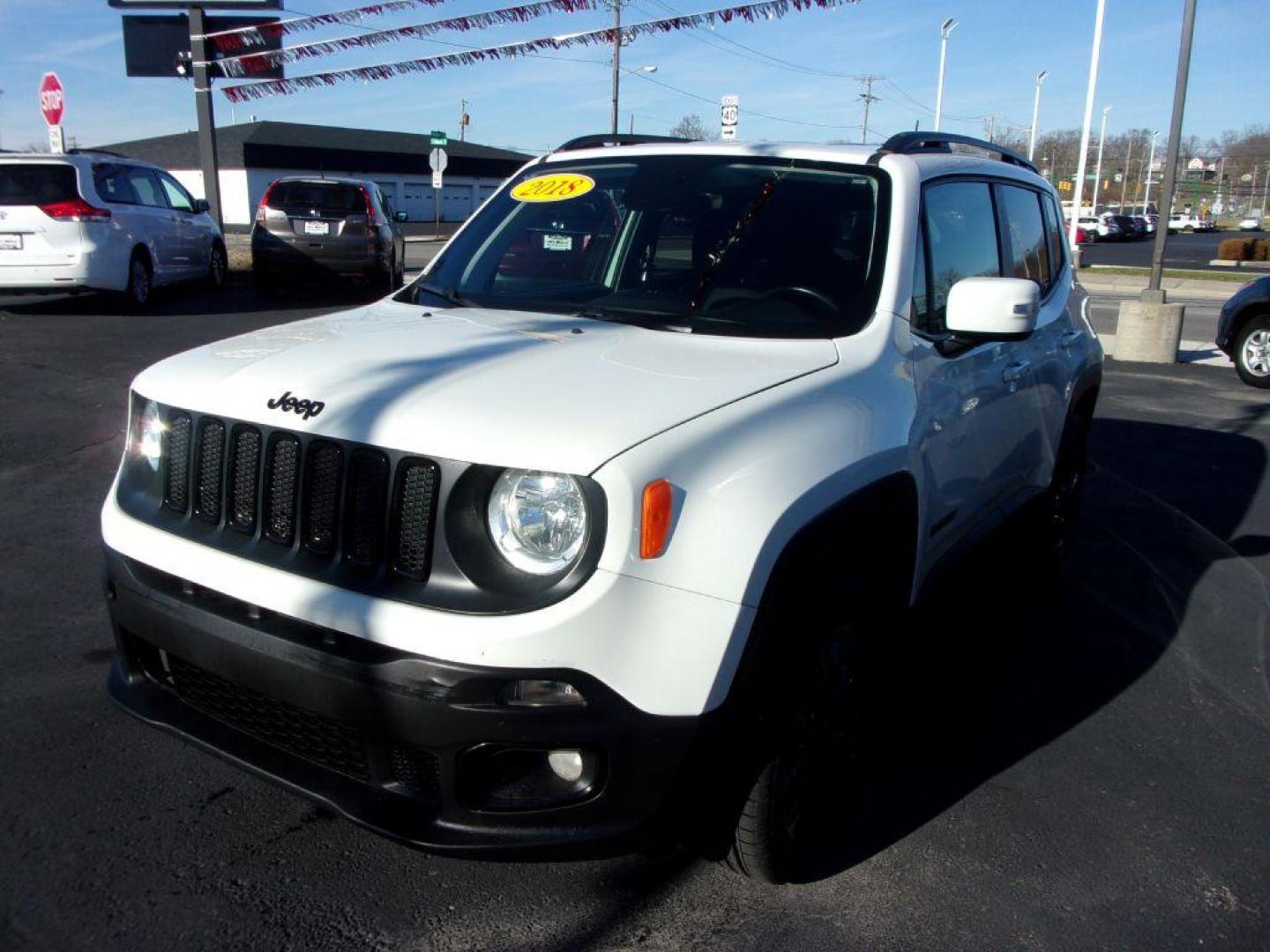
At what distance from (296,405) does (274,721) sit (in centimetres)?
74

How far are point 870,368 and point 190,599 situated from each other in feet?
5.95

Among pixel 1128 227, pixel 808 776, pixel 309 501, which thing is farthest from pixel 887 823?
pixel 1128 227

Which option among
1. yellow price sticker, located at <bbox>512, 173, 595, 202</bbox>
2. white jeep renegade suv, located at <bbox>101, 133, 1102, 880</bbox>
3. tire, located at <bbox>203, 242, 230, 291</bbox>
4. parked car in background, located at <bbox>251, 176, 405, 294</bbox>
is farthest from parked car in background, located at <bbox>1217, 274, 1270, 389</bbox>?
tire, located at <bbox>203, 242, 230, 291</bbox>

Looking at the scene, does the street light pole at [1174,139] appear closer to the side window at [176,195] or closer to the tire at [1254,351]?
the tire at [1254,351]

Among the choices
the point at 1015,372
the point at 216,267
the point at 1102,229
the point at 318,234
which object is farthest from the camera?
the point at 1102,229

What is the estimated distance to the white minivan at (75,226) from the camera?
39.8 feet

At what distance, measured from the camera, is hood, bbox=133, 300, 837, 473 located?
228 centimetres

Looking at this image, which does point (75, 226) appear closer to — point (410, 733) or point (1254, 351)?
point (410, 733)

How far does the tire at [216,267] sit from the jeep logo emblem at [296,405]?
1475 centimetres

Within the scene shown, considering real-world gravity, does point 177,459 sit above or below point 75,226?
below

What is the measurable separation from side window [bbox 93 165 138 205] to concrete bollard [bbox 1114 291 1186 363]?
1202 centimetres

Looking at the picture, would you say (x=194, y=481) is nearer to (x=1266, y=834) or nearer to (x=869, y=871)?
(x=869, y=871)

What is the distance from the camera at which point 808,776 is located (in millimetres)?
2785

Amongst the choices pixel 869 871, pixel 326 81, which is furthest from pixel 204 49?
pixel 869 871
